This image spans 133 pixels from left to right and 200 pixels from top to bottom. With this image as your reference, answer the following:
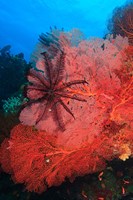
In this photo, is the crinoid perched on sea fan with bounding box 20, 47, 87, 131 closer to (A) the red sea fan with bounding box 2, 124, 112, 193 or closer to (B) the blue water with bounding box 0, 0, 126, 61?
(A) the red sea fan with bounding box 2, 124, 112, 193

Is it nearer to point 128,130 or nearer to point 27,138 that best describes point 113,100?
point 128,130

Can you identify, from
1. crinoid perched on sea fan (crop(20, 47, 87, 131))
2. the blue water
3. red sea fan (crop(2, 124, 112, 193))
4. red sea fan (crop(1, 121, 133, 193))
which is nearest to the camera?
crinoid perched on sea fan (crop(20, 47, 87, 131))

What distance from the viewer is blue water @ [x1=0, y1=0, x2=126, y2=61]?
237ft

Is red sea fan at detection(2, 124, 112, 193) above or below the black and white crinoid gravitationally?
below

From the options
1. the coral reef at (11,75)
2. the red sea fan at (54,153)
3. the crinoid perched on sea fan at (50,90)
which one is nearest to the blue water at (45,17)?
the coral reef at (11,75)

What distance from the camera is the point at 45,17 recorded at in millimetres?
89438

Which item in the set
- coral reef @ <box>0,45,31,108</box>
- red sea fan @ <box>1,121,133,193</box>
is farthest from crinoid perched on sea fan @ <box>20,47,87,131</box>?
coral reef @ <box>0,45,31,108</box>

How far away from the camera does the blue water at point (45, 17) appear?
237 feet

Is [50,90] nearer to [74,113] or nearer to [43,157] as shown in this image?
[74,113]

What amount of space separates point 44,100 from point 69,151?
1656 millimetres

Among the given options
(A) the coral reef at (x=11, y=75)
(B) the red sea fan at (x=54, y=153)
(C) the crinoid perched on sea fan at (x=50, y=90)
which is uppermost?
(A) the coral reef at (x=11, y=75)

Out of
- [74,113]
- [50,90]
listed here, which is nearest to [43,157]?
[74,113]

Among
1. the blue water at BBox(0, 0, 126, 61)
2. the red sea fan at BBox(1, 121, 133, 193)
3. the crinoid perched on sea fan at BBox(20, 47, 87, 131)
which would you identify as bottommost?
the red sea fan at BBox(1, 121, 133, 193)

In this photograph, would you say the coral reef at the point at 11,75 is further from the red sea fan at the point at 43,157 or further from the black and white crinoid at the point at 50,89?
the black and white crinoid at the point at 50,89
